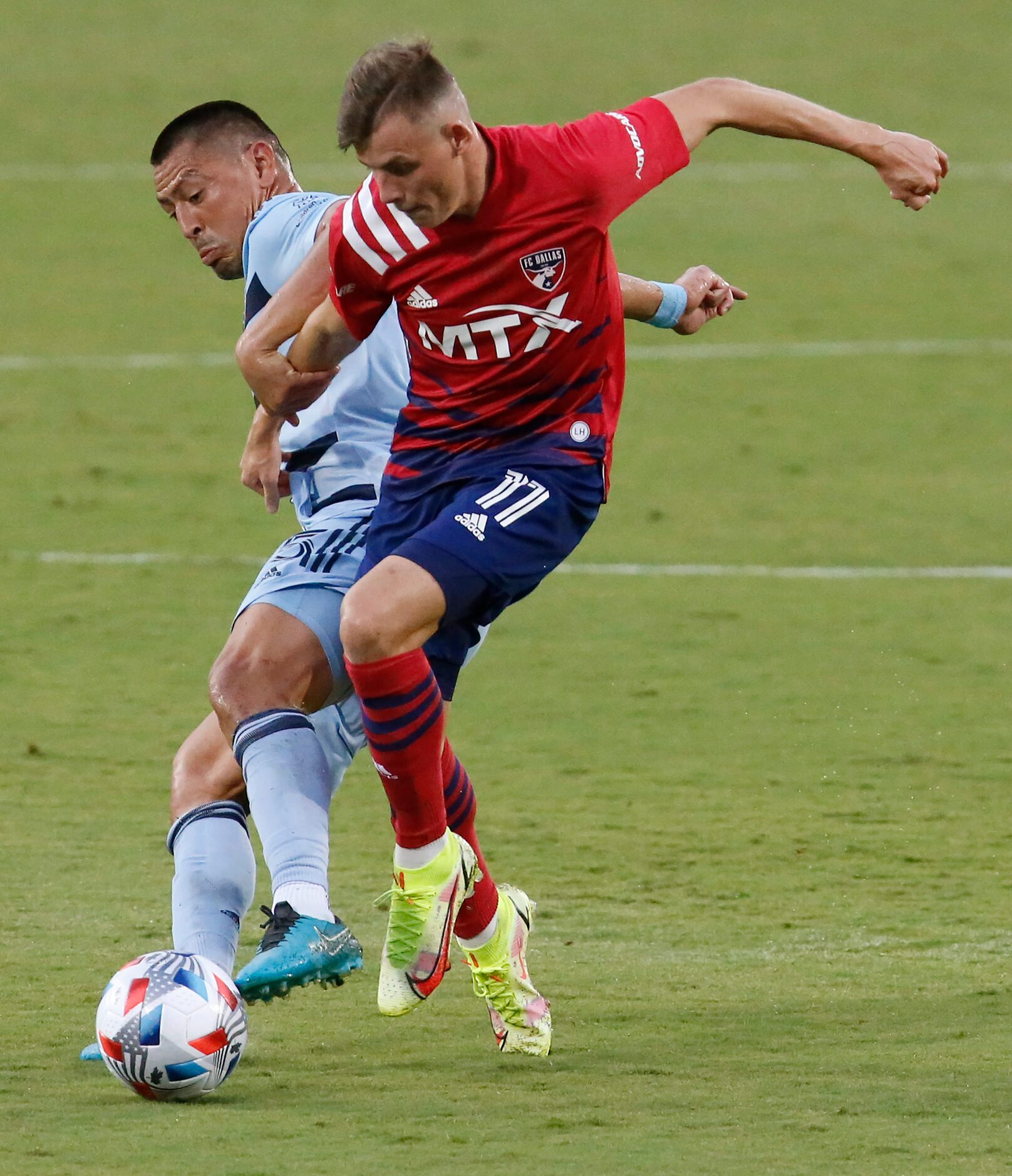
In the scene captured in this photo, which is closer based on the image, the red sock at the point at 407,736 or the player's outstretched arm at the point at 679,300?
the red sock at the point at 407,736

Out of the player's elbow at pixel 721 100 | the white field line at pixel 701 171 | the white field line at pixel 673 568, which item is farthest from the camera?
the white field line at pixel 701 171

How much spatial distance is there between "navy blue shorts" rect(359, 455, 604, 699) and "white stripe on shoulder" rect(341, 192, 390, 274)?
466mm

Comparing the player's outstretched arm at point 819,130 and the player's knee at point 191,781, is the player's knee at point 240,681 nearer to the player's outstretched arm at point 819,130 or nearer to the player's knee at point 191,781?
the player's knee at point 191,781

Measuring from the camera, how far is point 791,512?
1110 centimetres

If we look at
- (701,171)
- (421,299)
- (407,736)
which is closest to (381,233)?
(421,299)

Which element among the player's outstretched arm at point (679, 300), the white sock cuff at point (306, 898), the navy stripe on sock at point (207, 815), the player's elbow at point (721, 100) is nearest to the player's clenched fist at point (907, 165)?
the player's elbow at point (721, 100)

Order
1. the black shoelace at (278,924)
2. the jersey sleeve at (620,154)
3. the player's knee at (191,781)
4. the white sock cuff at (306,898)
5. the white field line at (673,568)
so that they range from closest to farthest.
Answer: the black shoelace at (278,924)
the white sock cuff at (306,898)
the jersey sleeve at (620,154)
the player's knee at (191,781)
the white field line at (673,568)

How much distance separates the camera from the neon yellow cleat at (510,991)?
492 cm

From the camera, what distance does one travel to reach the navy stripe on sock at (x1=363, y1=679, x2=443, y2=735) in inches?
186

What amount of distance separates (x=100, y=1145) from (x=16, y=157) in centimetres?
1823

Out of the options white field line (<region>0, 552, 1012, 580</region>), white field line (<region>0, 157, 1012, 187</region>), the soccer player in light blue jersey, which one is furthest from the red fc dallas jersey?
white field line (<region>0, 157, 1012, 187</region>)

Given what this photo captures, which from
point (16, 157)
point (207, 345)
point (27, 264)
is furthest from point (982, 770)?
point (16, 157)

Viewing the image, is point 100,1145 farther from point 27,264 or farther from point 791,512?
point 27,264

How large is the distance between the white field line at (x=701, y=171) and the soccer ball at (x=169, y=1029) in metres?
15.6
